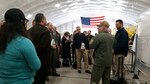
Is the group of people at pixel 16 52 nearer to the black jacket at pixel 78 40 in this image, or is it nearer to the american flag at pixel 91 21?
the black jacket at pixel 78 40

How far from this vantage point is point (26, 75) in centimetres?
288

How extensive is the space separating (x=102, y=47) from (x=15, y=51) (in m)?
3.78

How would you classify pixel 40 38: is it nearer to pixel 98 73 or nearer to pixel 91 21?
pixel 98 73

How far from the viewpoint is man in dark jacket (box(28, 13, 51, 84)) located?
17.9 ft

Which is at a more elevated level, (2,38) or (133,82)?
(2,38)

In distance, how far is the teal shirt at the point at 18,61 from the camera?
2.76 m

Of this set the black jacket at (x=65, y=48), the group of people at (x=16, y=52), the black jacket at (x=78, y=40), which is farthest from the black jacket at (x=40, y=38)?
the black jacket at (x=65, y=48)

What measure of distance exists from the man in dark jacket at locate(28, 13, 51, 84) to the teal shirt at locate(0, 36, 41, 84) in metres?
2.49

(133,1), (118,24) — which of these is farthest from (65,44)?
(133,1)

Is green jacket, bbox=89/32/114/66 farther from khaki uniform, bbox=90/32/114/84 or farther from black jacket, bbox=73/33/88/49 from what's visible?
black jacket, bbox=73/33/88/49

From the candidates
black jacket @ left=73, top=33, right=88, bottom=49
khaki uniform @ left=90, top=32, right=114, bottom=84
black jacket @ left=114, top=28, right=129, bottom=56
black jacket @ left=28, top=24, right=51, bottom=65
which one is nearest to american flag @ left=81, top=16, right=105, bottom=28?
black jacket @ left=73, top=33, right=88, bottom=49

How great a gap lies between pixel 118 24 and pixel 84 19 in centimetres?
1674

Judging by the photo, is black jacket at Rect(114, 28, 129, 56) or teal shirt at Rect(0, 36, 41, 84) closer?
teal shirt at Rect(0, 36, 41, 84)

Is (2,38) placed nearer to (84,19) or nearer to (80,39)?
(80,39)
